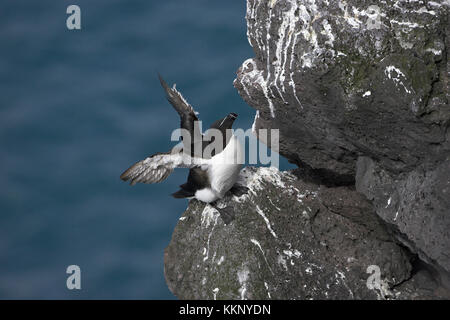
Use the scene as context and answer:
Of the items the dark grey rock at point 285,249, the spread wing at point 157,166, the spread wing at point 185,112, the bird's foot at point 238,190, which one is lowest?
the dark grey rock at point 285,249

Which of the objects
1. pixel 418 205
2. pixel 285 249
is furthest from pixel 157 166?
pixel 418 205

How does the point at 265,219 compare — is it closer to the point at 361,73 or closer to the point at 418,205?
the point at 418,205

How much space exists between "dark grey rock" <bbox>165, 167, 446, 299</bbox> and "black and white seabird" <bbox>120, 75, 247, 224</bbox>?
127mm

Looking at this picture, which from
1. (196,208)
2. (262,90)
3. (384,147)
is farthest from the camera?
(196,208)

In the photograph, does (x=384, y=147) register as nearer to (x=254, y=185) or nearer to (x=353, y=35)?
(x=353, y=35)

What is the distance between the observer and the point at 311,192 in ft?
11.6

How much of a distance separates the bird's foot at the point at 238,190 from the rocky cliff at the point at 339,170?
4 centimetres

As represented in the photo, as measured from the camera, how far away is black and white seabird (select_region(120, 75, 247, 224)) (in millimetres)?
3305

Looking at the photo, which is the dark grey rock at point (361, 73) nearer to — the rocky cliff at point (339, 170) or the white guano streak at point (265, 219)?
the rocky cliff at point (339, 170)

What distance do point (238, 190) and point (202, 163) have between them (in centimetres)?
29

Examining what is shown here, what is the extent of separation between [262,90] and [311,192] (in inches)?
27.5

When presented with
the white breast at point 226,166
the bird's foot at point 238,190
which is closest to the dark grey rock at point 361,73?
the white breast at point 226,166

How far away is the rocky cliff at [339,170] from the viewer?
279 centimetres

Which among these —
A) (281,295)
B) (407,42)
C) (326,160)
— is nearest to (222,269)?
(281,295)
